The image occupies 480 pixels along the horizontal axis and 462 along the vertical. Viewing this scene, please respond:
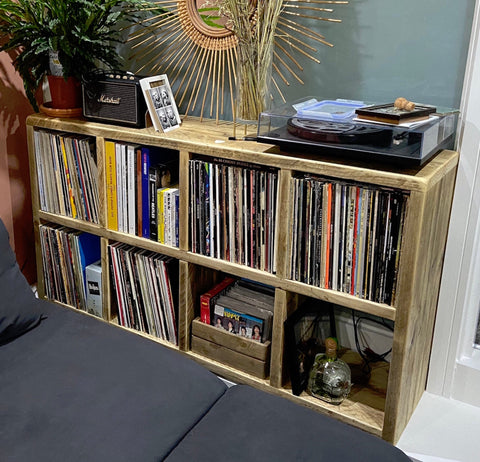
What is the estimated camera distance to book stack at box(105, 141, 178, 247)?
1.96m

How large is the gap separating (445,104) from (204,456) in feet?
3.95

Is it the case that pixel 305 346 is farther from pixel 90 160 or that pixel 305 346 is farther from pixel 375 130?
pixel 90 160

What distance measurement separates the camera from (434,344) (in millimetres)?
1935

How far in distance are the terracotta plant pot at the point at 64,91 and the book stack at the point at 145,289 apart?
0.54 meters

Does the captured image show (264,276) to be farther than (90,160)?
No

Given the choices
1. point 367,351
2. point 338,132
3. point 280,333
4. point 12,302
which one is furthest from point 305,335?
point 12,302

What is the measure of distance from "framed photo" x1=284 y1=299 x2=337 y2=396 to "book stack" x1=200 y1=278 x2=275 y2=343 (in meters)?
0.10

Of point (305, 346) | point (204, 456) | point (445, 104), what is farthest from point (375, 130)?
point (204, 456)

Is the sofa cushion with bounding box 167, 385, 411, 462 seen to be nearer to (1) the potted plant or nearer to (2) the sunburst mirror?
(2) the sunburst mirror

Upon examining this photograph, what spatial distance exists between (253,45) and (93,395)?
3.64 ft

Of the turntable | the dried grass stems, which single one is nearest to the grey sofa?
the turntable

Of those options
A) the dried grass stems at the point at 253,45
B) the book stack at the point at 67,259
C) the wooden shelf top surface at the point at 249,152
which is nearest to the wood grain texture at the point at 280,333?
the wooden shelf top surface at the point at 249,152

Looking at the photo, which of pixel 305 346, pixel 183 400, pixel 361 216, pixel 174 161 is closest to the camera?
pixel 183 400

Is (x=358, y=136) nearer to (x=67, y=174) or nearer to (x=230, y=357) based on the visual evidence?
(x=230, y=357)
